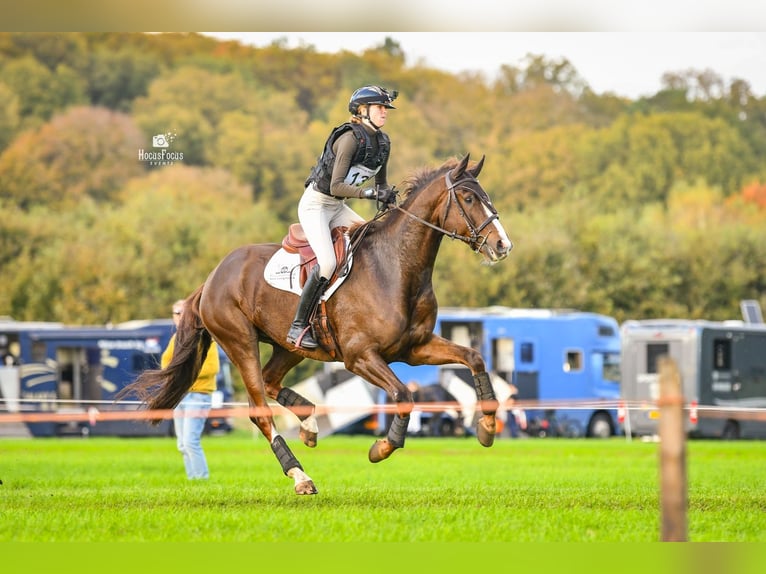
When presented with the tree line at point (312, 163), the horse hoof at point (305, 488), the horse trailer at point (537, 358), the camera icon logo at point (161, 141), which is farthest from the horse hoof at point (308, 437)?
the camera icon logo at point (161, 141)

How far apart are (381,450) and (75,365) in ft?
81.5

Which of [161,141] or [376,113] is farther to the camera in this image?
[161,141]

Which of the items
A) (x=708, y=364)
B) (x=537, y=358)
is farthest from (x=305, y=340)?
(x=537, y=358)

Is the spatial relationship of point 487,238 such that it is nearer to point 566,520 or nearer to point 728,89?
point 566,520

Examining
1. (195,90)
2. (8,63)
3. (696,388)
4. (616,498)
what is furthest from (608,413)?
(8,63)

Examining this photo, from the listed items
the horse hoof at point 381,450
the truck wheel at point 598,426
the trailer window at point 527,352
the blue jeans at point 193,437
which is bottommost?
the truck wheel at point 598,426

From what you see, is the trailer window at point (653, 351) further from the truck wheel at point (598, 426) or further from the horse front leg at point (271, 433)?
the horse front leg at point (271, 433)

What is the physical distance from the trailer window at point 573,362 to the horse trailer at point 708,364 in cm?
135

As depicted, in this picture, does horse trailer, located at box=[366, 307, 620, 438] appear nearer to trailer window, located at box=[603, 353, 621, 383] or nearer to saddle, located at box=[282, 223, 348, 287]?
trailer window, located at box=[603, 353, 621, 383]

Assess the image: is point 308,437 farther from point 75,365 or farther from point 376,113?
point 75,365

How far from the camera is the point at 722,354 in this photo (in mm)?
31094

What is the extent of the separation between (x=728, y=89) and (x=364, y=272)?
61413 millimetres

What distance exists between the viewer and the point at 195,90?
6419cm

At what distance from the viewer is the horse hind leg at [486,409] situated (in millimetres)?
9766
